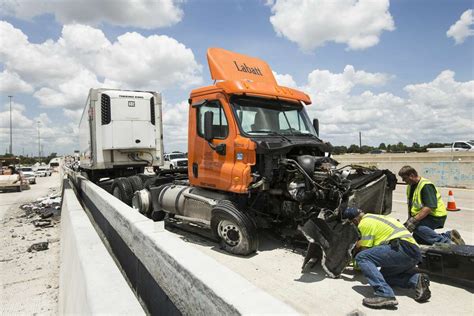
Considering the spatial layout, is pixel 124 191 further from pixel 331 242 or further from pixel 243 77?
pixel 331 242

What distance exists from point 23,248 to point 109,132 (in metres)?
4.10

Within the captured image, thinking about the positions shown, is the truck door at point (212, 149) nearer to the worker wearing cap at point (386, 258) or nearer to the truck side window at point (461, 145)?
the worker wearing cap at point (386, 258)

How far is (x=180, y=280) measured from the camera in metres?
2.24

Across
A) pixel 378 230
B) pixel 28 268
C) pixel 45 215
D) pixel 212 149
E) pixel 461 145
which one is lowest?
pixel 28 268

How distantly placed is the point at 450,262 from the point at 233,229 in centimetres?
297

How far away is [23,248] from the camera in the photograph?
809 cm

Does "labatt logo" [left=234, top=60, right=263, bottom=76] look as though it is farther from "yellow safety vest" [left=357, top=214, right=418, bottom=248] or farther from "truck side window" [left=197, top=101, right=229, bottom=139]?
"yellow safety vest" [left=357, top=214, right=418, bottom=248]

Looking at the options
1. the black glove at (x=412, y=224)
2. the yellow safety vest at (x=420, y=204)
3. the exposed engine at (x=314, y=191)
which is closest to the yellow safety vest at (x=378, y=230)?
the exposed engine at (x=314, y=191)

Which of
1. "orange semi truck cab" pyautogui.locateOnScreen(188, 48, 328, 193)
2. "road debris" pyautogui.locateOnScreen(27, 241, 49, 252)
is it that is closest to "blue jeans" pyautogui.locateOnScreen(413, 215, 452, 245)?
"orange semi truck cab" pyautogui.locateOnScreen(188, 48, 328, 193)

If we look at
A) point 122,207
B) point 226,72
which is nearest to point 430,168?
point 226,72

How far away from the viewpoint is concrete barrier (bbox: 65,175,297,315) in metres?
1.69

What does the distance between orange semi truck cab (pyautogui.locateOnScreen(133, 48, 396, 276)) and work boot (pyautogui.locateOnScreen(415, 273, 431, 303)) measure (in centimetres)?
85

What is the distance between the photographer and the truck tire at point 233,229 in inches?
217

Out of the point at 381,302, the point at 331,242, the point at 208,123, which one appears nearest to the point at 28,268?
the point at 208,123
